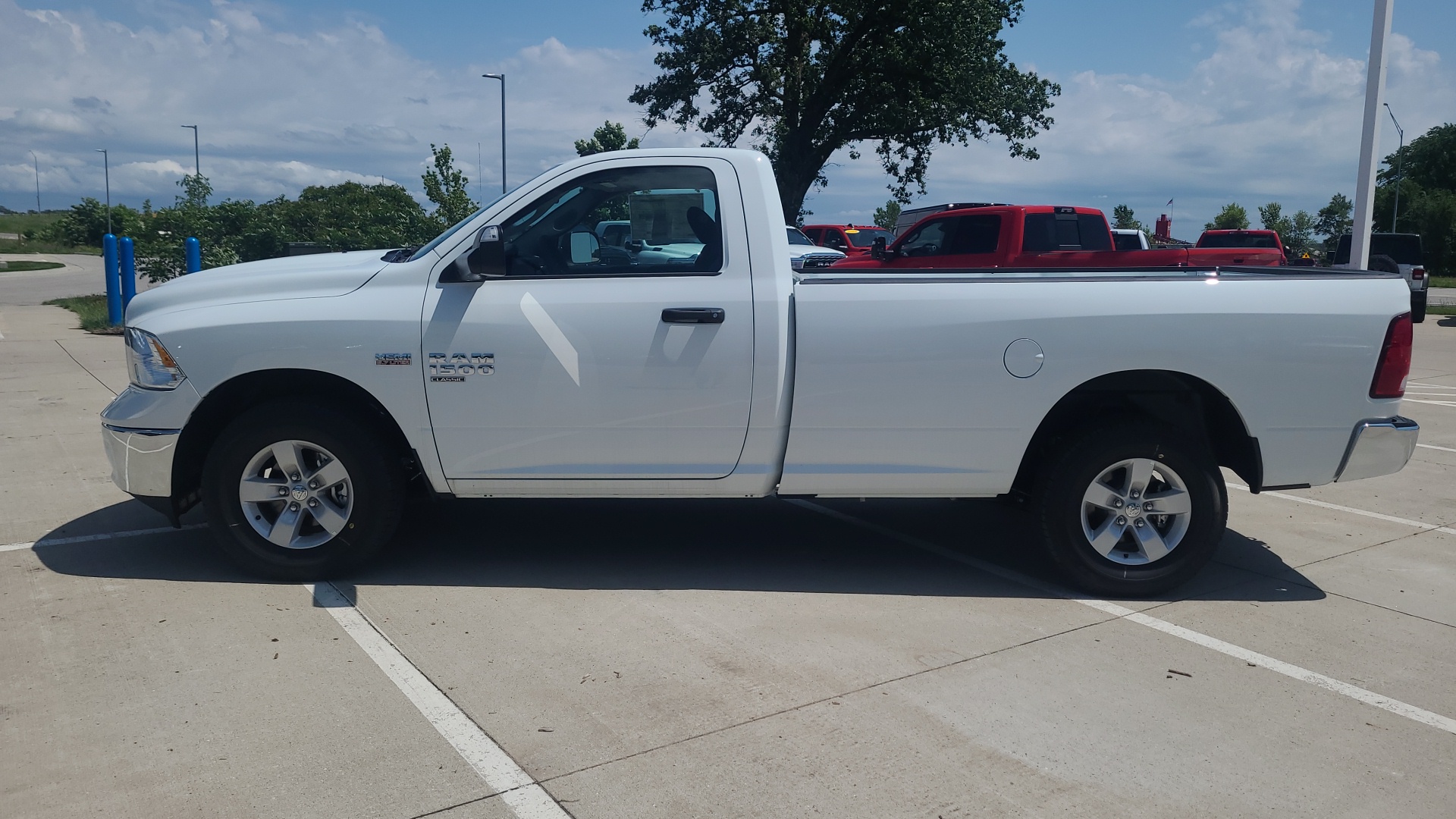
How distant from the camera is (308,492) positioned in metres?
4.91

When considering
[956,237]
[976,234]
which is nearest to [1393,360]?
[976,234]

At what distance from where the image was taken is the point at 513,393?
477cm

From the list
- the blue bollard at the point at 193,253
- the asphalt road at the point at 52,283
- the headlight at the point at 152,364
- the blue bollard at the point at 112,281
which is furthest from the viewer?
the asphalt road at the point at 52,283

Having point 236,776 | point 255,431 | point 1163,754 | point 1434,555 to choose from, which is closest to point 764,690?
point 1163,754

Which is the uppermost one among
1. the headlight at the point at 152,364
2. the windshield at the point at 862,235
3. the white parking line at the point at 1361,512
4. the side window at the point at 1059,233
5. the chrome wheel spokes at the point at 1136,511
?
the windshield at the point at 862,235

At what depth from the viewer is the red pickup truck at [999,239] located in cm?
1433

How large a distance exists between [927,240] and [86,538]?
1171cm

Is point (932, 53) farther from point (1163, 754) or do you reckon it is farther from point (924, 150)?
point (1163, 754)

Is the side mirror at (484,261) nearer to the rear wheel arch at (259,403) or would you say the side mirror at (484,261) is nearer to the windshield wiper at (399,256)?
the windshield wiper at (399,256)

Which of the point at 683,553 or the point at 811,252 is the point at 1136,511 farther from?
the point at 811,252

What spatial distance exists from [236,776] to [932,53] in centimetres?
2802

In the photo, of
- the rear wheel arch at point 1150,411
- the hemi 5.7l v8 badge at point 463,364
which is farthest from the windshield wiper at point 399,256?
the rear wheel arch at point 1150,411

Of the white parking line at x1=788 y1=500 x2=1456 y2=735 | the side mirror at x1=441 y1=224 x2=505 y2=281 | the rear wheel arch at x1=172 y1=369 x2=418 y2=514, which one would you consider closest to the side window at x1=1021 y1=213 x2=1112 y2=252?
the white parking line at x1=788 y1=500 x2=1456 y2=735

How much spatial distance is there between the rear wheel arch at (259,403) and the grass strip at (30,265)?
41.3 metres
